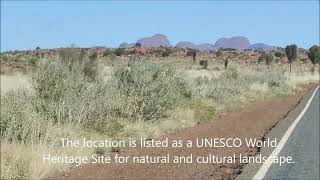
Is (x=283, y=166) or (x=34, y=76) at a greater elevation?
(x=34, y=76)

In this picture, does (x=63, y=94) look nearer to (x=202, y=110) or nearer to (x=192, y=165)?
(x=192, y=165)

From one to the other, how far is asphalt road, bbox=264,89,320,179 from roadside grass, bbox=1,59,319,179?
10.9 ft

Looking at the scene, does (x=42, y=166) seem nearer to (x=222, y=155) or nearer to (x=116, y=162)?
(x=116, y=162)

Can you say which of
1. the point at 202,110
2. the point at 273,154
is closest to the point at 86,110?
the point at 273,154

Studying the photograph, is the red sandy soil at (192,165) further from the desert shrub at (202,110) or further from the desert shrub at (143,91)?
the desert shrub at (143,91)

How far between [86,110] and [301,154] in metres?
5.24

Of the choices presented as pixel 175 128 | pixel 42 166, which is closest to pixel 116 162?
pixel 42 166

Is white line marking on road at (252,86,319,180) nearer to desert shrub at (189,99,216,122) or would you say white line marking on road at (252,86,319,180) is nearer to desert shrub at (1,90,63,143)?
desert shrub at (189,99,216,122)

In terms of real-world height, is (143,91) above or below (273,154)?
above

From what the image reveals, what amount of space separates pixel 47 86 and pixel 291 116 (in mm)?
11170

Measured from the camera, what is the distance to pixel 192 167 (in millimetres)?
11125

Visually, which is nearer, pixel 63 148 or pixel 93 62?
pixel 63 148

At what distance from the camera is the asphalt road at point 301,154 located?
10.6 meters

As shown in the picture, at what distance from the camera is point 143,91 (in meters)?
18.1
